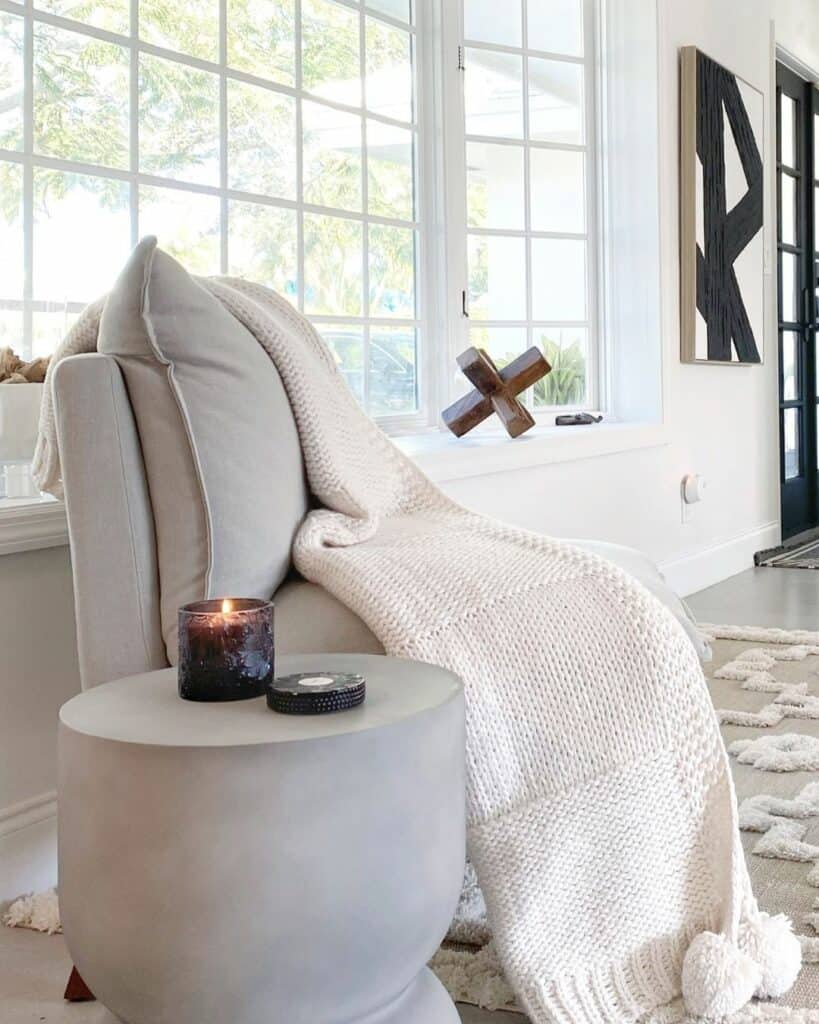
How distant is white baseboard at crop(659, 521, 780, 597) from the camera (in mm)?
4433

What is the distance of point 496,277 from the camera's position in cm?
400

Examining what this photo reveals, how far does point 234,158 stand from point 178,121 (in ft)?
0.68

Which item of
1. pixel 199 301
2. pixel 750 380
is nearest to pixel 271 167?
pixel 199 301

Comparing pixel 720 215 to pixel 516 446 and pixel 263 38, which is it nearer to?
pixel 516 446

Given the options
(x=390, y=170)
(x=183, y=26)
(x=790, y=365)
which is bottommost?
(x=790, y=365)

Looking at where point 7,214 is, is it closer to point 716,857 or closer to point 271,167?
point 271,167

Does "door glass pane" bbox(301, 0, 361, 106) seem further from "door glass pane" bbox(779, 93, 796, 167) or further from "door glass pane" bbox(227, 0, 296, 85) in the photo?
"door glass pane" bbox(779, 93, 796, 167)

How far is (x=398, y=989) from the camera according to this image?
47.1 inches

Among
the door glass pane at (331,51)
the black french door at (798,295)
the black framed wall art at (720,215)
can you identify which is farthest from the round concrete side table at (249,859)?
the black french door at (798,295)

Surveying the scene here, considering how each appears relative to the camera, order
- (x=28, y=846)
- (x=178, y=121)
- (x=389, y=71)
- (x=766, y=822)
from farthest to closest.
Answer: (x=389, y=71)
(x=178, y=121)
(x=766, y=822)
(x=28, y=846)

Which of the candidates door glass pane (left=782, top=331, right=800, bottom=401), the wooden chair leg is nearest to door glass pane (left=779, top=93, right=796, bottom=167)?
door glass pane (left=782, top=331, right=800, bottom=401)

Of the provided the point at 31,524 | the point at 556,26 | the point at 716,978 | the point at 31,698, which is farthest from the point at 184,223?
the point at 716,978

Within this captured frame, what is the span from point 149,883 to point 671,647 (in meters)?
0.74

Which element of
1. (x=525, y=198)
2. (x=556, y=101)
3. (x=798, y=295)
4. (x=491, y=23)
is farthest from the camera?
(x=798, y=295)
